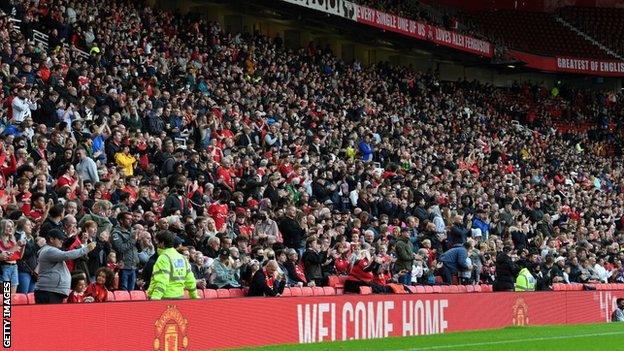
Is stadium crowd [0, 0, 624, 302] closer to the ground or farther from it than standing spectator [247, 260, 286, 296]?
farther from it

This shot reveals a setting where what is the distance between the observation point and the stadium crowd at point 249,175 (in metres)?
17.2

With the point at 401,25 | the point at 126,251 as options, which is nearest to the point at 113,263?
the point at 126,251

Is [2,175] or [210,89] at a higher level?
[210,89]

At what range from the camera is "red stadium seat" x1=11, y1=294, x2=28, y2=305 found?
13.0m

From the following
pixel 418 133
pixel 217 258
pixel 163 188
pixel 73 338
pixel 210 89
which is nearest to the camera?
pixel 73 338

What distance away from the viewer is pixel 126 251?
16.5 metres

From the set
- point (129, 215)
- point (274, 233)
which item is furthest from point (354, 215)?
point (129, 215)

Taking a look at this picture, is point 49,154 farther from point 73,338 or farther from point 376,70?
point 376,70

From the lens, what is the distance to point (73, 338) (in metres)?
12.9

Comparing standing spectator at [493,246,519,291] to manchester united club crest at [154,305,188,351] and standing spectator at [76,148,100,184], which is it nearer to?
standing spectator at [76,148,100,184]

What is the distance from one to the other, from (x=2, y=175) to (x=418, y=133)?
19969 millimetres

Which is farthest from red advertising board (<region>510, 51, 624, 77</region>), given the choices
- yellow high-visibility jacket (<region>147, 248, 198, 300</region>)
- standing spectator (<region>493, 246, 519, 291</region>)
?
yellow high-visibility jacket (<region>147, 248, 198, 300</region>)

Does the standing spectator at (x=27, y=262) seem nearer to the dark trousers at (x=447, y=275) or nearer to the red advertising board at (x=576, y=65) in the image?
the dark trousers at (x=447, y=275)

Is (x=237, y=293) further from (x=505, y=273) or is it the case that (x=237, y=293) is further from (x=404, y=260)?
(x=505, y=273)
